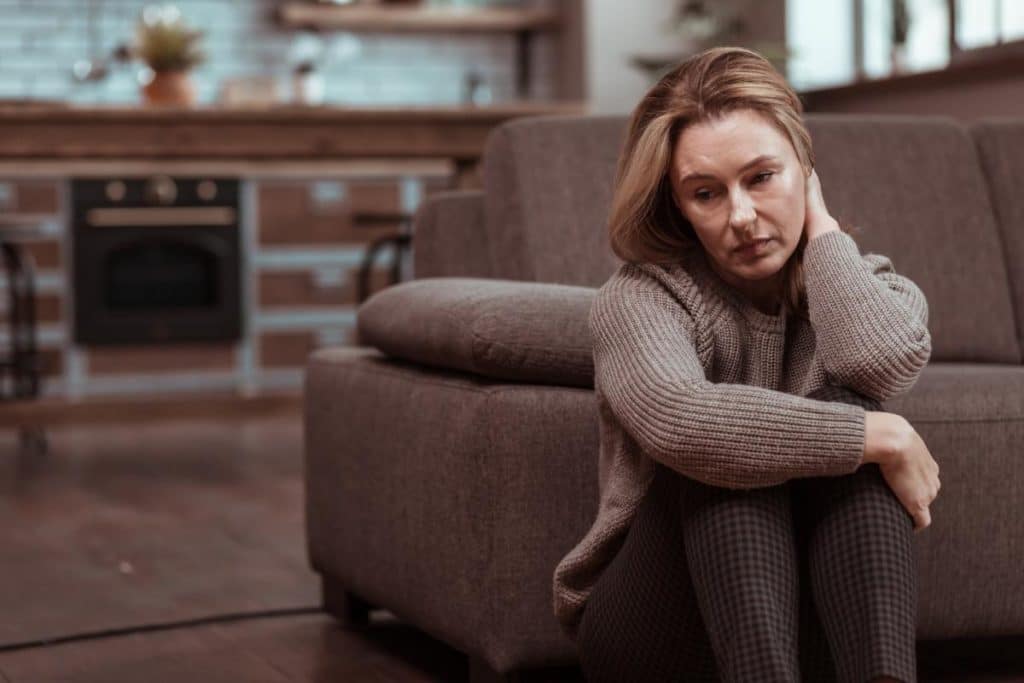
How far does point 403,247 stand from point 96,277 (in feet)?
3.54

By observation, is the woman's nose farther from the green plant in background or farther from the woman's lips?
the green plant in background

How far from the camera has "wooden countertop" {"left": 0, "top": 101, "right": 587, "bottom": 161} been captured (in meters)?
5.59

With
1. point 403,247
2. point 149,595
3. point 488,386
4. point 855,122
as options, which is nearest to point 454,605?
point 488,386

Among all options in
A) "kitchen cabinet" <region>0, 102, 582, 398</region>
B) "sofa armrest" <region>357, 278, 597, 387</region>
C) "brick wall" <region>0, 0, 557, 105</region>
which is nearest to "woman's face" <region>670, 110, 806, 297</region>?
"sofa armrest" <region>357, 278, 597, 387</region>

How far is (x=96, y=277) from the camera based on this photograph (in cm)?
590

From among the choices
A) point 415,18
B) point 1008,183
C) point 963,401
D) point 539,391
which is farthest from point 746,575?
point 415,18

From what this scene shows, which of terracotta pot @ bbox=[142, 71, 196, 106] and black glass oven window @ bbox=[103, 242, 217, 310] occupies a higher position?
terracotta pot @ bbox=[142, 71, 196, 106]

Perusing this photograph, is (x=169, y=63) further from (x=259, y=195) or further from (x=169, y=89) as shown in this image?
(x=259, y=195)

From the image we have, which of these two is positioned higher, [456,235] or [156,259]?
[456,235]

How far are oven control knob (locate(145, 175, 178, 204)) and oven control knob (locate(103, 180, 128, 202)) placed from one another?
3.4 inches

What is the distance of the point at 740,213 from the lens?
169cm

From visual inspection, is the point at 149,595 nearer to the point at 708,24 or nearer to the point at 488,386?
the point at 488,386

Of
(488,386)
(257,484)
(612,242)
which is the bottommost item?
(257,484)

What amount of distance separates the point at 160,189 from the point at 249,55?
1354 mm
